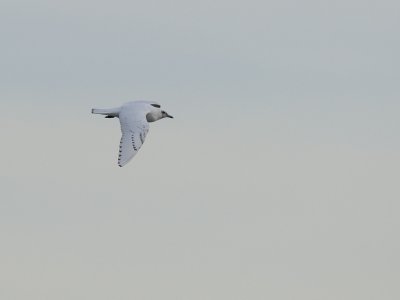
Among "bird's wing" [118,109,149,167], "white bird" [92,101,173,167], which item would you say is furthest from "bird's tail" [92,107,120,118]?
"bird's wing" [118,109,149,167]

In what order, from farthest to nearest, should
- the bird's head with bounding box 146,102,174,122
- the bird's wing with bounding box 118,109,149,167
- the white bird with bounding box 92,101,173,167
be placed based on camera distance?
1. the bird's head with bounding box 146,102,174,122
2. the white bird with bounding box 92,101,173,167
3. the bird's wing with bounding box 118,109,149,167

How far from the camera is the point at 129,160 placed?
9188cm

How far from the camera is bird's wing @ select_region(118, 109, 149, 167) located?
92.6 metres

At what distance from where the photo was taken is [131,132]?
95.1 m

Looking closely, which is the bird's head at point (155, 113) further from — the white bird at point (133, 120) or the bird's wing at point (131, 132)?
the bird's wing at point (131, 132)

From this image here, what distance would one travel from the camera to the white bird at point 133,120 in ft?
306

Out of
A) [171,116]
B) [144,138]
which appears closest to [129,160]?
[144,138]

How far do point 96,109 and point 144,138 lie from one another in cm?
617

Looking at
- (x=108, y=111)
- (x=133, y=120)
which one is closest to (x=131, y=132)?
(x=133, y=120)

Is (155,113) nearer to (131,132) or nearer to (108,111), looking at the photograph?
(108,111)

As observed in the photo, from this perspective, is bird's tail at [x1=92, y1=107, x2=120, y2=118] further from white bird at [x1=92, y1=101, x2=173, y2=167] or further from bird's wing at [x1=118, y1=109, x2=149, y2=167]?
bird's wing at [x1=118, y1=109, x2=149, y2=167]

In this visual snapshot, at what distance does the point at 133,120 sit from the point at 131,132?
1.63 m

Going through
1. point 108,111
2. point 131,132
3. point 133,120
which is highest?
point 108,111

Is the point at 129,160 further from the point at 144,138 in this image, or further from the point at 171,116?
the point at 171,116
